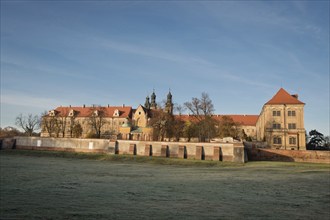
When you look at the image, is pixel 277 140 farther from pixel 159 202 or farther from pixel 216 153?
pixel 159 202

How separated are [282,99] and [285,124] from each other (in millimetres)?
4791

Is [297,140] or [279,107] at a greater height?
[279,107]

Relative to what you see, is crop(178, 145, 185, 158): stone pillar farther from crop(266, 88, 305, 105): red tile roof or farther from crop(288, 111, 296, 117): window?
crop(288, 111, 296, 117): window

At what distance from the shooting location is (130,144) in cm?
4506

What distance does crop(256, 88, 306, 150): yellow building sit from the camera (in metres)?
52.0

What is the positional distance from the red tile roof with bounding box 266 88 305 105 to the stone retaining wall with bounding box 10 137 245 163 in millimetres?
19085

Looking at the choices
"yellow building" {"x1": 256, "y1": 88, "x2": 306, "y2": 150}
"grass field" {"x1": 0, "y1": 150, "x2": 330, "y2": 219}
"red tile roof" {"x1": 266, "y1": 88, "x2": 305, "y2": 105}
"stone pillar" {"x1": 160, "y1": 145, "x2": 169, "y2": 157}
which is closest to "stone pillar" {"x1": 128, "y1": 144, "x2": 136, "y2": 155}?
"stone pillar" {"x1": 160, "y1": 145, "x2": 169, "y2": 157}

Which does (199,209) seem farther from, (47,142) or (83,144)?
(47,142)

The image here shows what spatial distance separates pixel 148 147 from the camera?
1719 inches

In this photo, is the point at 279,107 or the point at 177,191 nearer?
the point at 177,191

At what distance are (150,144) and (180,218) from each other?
35.3m

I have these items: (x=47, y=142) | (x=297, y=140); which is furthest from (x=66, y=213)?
(x=297, y=140)

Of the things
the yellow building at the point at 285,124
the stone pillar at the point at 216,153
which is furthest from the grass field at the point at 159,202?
the yellow building at the point at 285,124

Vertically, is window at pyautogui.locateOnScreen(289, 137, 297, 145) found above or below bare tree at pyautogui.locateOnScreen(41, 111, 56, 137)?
below
